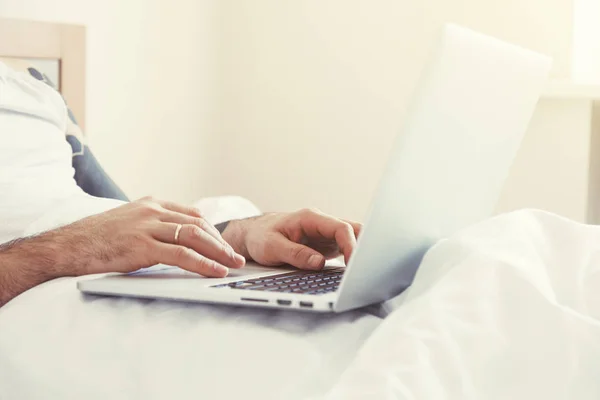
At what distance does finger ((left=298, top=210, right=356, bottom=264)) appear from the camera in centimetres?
103

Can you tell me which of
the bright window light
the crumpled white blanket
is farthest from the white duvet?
the bright window light

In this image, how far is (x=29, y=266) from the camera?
979 mm

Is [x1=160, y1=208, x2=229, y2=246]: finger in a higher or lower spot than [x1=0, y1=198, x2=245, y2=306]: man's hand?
higher

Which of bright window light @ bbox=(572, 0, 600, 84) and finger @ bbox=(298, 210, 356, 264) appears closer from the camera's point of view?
finger @ bbox=(298, 210, 356, 264)

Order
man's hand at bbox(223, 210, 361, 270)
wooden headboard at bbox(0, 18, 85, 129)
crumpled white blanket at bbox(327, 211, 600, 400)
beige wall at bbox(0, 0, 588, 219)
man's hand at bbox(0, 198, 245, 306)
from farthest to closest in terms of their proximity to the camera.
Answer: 1. beige wall at bbox(0, 0, 588, 219)
2. wooden headboard at bbox(0, 18, 85, 129)
3. man's hand at bbox(223, 210, 361, 270)
4. man's hand at bbox(0, 198, 245, 306)
5. crumpled white blanket at bbox(327, 211, 600, 400)

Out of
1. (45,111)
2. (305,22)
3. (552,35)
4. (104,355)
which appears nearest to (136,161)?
(305,22)

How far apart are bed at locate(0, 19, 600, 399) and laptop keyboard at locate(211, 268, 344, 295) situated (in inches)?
1.6

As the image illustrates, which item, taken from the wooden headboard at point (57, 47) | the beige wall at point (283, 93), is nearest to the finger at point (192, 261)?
the wooden headboard at point (57, 47)

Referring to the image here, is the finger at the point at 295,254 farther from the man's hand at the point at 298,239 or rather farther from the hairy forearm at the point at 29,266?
the hairy forearm at the point at 29,266

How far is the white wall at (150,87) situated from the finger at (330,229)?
1198 mm

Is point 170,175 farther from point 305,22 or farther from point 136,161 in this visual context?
point 305,22

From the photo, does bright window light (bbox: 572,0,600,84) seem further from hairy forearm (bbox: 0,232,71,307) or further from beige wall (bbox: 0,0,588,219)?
hairy forearm (bbox: 0,232,71,307)

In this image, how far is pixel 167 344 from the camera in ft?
2.36

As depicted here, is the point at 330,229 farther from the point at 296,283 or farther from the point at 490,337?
the point at 490,337
